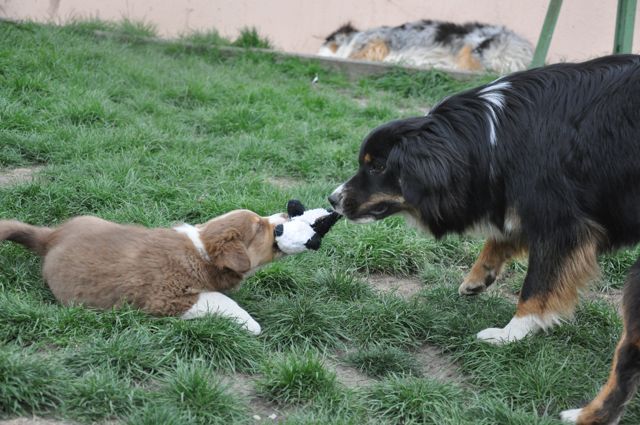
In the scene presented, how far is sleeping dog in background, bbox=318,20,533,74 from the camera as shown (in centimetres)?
1059

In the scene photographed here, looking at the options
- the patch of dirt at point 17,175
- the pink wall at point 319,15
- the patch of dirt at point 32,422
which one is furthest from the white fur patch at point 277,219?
the pink wall at point 319,15

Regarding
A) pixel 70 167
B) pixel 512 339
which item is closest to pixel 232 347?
pixel 512 339

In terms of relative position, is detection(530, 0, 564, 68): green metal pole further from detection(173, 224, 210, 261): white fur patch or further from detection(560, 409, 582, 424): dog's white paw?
detection(560, 409, 582, 424): dog's white paw

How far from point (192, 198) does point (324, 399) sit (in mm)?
2591

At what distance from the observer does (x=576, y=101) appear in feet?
14.7

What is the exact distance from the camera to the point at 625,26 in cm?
750

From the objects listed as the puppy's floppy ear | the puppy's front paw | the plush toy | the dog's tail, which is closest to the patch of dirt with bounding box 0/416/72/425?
the puppy's front paw

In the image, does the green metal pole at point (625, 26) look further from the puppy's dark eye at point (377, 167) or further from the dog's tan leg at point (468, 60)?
the puppy's dark eye at point (377, 167)

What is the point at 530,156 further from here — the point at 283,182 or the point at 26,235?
the point at 26,235

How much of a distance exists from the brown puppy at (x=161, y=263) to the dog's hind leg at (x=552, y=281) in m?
1.42

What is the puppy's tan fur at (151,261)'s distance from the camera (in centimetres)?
429

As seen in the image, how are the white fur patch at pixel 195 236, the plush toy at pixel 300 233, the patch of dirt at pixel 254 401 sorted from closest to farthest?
the patch of dirt at pixel 254 401 → the white fur patch at pixel 195 236 → the plush toy at pixel 300 233

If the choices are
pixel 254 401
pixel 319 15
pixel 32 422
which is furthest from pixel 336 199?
pixel 319 15

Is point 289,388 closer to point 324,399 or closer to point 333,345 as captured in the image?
point 324,399
